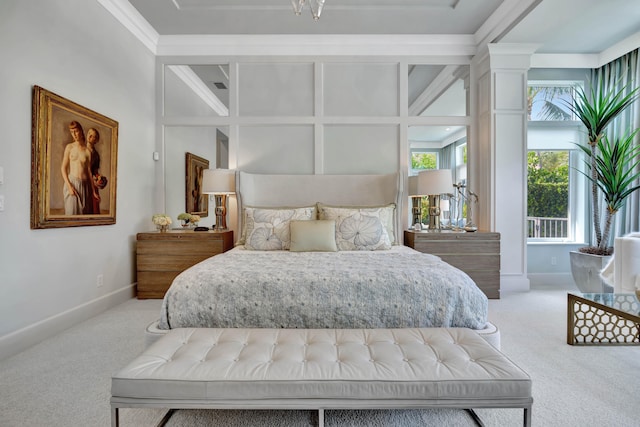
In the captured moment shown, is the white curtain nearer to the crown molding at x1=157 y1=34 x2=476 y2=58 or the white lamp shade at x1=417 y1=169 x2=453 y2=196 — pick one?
the crown molding at x1=157 y1=34 x2=476 y2=58

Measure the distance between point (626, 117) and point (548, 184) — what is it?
45.8 inches

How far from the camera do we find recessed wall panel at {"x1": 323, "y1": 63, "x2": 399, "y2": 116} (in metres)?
4.36

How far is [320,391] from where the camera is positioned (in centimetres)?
130

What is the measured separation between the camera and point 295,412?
5.50ft

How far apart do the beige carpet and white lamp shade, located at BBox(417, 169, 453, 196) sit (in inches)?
61.6

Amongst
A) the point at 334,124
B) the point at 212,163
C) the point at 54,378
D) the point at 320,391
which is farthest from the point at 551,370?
the point at 212,163

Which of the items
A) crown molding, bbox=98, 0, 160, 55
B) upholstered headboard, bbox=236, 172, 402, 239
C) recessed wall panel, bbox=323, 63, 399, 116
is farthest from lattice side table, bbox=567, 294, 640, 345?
crown molding, bbox=98, 0, 160, 55

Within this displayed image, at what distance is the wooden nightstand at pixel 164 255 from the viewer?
12.2 ft

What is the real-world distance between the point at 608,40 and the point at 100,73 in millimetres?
5922

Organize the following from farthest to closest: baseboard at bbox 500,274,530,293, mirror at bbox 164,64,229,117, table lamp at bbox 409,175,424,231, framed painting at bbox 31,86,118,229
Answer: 1. mirror at bbox 164,64,229,117
2. table lamp at bbox 409,175,424,231
3. baseboard at bbox 500,274,530,293
4. framed painting at bbox 31,86,118,229

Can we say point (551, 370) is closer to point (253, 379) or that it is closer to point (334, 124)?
point (253, 379)

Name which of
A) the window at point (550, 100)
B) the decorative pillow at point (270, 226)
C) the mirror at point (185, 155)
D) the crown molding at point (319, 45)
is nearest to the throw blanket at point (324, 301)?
the decorative pillow at point (270, 226)

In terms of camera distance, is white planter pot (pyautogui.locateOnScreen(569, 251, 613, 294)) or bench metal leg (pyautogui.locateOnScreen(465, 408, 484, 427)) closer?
bench metal leg (pyautogui.locateOnScreen(465, 408, 484, 427))

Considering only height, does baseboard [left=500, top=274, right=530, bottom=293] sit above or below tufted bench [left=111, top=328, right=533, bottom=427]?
below
